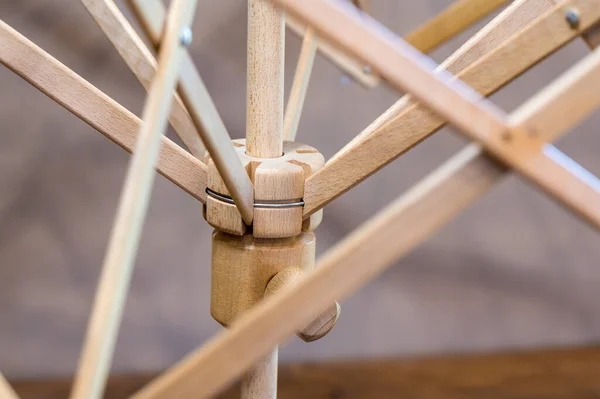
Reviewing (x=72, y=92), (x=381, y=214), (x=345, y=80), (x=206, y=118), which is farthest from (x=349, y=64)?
(x=381, y=214)

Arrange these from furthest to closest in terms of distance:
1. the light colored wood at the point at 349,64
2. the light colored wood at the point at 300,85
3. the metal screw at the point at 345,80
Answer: the metal screw at the point at 345,80, the light colored wood at the point at 349,64, the light colored wood at the point at 300,85

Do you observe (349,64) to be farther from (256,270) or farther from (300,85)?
(256,270)

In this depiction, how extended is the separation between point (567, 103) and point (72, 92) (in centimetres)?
60

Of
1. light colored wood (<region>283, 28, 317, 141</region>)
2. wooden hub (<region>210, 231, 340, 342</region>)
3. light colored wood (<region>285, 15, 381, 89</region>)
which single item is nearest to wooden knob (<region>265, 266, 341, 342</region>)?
wooden hub (<region>210, 231, 340, 342</region>)

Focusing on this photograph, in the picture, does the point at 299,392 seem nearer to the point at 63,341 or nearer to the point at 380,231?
the point at 63,341

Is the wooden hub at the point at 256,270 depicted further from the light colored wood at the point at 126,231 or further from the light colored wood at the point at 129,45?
the light colored wood at the point at 126,231

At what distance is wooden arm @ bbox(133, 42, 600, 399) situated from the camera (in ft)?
1.71

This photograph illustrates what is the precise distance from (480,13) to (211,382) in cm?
82

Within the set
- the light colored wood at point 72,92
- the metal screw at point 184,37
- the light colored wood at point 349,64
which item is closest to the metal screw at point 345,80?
the light colored wood at point 349,64

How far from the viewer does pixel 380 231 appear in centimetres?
53

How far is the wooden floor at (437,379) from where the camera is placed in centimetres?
161

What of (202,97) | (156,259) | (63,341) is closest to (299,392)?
(156,259)

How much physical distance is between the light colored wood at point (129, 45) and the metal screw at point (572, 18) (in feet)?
1.73

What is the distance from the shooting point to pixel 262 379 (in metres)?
0.98
